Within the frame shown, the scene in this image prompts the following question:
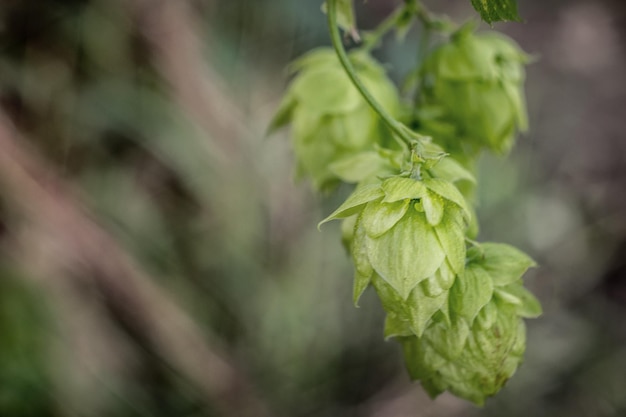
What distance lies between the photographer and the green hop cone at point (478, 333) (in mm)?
768

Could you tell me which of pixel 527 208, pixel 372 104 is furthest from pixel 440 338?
pixel 527 208

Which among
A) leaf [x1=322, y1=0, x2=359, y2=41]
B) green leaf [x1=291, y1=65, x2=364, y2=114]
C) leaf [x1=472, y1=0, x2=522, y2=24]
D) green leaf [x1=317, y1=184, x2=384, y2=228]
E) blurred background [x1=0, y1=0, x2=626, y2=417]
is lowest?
blurred background [x1=0, y1=0, x2=626, y2=417]

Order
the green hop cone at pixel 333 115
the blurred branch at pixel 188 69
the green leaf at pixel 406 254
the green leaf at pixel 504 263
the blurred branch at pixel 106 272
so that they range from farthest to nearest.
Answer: the blurred branch at pixel 188 69
the blurred branch at pixel 106 272
the green hop cone at pixel 333 115
the green leaf at pixel 504 263
the green leaf at pixel 406 254

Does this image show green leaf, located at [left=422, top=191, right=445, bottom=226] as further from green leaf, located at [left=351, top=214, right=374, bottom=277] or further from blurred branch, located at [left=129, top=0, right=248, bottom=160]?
blurred branch, located at [left=129, top=0, right=248, bottom=160]

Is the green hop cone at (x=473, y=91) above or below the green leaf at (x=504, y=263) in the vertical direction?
above

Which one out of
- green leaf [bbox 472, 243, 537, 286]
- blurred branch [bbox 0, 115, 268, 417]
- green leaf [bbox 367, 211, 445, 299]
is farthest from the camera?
blurred branch [bbox 0, 115, 268, 417]

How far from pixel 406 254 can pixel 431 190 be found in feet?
0.22

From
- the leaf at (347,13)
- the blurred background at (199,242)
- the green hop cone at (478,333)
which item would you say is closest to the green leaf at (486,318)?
the green hop cone at (478,333)

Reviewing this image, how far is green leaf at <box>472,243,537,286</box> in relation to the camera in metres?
0.80

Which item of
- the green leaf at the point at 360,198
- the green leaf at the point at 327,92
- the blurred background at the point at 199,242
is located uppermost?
the green leaf at the point at 327,92

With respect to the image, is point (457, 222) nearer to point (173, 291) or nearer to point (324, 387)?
point (173, 291)

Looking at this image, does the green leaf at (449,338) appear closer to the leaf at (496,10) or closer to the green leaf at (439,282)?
the green leaf at (439,282)

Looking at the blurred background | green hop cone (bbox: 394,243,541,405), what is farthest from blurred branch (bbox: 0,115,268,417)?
green hop cone (bbox: 394,243,541,405)

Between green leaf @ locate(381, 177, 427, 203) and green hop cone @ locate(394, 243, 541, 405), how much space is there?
0.37 feet
